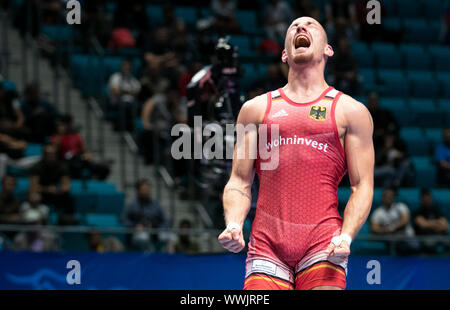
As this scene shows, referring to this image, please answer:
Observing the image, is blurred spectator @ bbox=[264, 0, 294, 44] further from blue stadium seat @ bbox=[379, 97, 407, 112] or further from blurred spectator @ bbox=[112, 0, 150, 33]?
blurred spectator @ bbox=[112, 0, 150, 33]

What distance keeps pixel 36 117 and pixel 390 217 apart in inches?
201

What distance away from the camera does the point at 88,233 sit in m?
10.1

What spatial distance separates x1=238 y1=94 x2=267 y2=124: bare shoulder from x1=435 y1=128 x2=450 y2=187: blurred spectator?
8.64 meters

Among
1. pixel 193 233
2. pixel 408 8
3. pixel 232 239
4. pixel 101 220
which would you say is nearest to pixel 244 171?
pixel 232 239

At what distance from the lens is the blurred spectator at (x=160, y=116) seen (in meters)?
12.8

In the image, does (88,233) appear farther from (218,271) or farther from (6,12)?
(6,12)

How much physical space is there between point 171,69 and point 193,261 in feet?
16.4

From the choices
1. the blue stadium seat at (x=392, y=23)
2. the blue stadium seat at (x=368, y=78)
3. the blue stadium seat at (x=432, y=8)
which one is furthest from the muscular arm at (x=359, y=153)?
the blue stadium seat at (x=432, y=8)

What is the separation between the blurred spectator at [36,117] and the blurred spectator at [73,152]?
1.10 feet

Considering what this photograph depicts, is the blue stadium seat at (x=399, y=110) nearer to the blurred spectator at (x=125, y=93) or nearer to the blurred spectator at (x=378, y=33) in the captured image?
the blurred spectator at (x=378, y=33)

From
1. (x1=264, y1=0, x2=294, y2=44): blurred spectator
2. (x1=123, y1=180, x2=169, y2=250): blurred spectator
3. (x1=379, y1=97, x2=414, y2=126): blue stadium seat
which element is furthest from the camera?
(x1=264, y1=0, x2=294, y2=44): blurred spectator

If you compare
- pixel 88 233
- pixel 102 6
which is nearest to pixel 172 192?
pixel 88 233

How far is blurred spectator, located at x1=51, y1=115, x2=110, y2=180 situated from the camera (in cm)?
1223

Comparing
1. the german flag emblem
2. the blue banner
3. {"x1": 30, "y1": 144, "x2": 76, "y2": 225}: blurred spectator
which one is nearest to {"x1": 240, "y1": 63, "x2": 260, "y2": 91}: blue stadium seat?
{"x1": 30, "y1": 144, "x2": 76, "y2": 225}: blurred spectator
